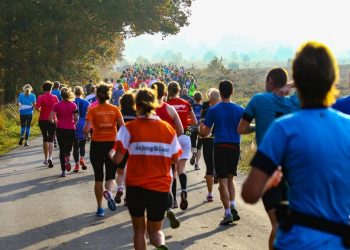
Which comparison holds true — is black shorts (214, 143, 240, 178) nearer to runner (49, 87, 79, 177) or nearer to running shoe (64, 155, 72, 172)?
runner (49, 87, 79, 177)

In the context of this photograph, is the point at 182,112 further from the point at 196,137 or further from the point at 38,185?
the point at 196,137

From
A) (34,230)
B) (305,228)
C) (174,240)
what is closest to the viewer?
(305,228)

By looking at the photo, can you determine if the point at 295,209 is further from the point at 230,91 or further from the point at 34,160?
the point at 34,160

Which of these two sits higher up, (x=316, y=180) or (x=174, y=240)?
(x=316, y=180)

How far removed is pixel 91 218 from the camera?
995 cm

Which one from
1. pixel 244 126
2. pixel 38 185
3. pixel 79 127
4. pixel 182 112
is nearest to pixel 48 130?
pixel 79 127

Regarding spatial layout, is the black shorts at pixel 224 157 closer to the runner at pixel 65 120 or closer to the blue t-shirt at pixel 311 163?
the runner at pixel 65 120

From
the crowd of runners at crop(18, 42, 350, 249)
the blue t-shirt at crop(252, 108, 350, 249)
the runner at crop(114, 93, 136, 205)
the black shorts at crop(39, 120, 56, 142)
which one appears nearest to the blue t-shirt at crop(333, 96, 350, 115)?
the crowd of runners at crop(18, 42, 350, 249)

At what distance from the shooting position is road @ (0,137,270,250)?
838 cm

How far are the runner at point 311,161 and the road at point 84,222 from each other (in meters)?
4.87

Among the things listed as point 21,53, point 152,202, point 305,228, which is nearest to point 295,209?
point 305,228

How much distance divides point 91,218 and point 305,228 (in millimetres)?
6982

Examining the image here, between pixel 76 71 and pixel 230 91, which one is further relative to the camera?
pixel 76 71

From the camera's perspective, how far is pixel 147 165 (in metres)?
5.88
